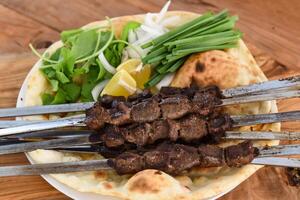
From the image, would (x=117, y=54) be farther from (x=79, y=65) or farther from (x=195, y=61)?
(x=195, y=61)

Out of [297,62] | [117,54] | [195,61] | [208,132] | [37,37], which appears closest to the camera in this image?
[208,132]

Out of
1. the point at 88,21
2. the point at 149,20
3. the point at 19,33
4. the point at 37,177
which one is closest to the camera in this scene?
the point at 37,177

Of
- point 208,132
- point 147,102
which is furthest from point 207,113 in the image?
point 147,102

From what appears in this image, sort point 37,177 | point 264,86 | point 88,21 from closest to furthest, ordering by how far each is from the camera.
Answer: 1. point 264,86
2. point 37,177
3. point 88,21

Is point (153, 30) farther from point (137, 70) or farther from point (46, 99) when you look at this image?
point (46, 99)

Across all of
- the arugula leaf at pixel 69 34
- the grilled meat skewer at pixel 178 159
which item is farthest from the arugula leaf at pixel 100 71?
the grilled meat skewer at pixel 178 159

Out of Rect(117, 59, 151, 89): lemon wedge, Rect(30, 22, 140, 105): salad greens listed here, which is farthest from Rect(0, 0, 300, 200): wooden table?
Rect(117, 59, 151, 89): lemon wedge

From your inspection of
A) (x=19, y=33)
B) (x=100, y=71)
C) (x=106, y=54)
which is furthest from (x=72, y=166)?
(x=19, y=33)
